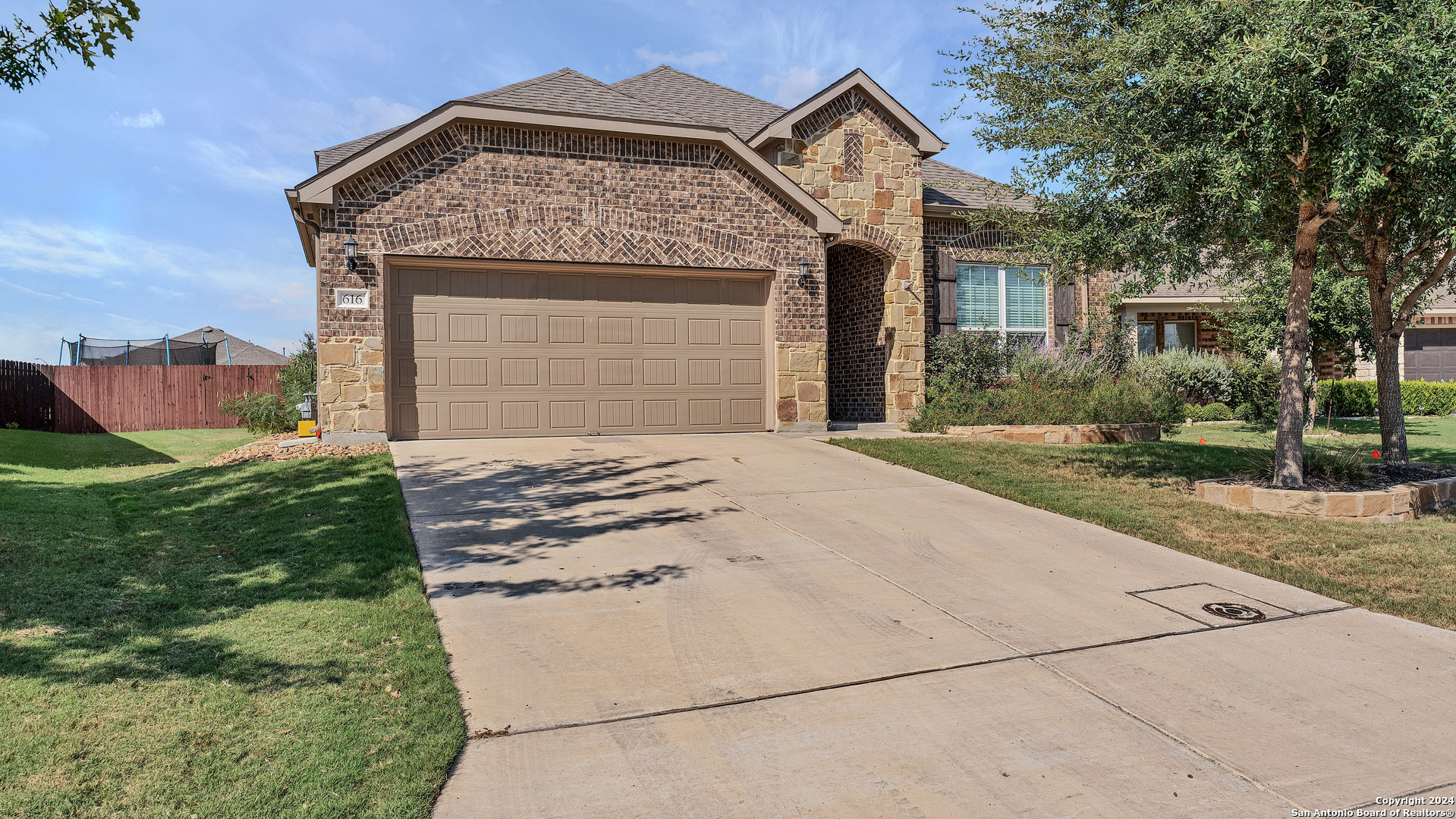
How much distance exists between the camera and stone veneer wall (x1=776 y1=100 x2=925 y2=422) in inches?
602

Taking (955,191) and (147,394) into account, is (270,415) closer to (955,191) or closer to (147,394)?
(147,394)

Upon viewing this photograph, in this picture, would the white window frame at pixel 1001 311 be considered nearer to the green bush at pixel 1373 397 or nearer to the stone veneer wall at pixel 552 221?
the stone veneer wall at pixel 552 221

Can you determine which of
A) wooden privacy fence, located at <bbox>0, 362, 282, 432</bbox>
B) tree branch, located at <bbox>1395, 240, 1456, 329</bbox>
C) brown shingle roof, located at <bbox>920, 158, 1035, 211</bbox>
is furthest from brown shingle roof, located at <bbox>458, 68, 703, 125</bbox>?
tree branch, located at <bbox>1395, 240, 1456, 329</bbox>

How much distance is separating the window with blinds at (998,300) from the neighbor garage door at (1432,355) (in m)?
15.8

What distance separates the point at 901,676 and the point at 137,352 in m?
23.1

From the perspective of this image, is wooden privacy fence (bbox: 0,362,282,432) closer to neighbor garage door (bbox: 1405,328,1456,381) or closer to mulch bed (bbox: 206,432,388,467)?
mulch bed (bbox: 206,432,388,467)

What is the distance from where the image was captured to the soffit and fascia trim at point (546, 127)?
11.4 metres

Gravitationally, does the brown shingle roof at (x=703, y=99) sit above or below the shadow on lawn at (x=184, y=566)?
above

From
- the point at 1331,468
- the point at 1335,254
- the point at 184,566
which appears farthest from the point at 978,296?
the point at 184,566

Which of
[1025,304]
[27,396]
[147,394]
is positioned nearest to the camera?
[1025,304]

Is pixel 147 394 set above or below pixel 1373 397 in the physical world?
above

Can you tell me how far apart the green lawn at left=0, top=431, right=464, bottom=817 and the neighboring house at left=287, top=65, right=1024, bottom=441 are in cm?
475

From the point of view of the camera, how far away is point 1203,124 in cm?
770

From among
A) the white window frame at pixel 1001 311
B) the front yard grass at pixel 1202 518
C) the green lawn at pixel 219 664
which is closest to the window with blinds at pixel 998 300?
Answer: the white window frame at pixel 1001 311
